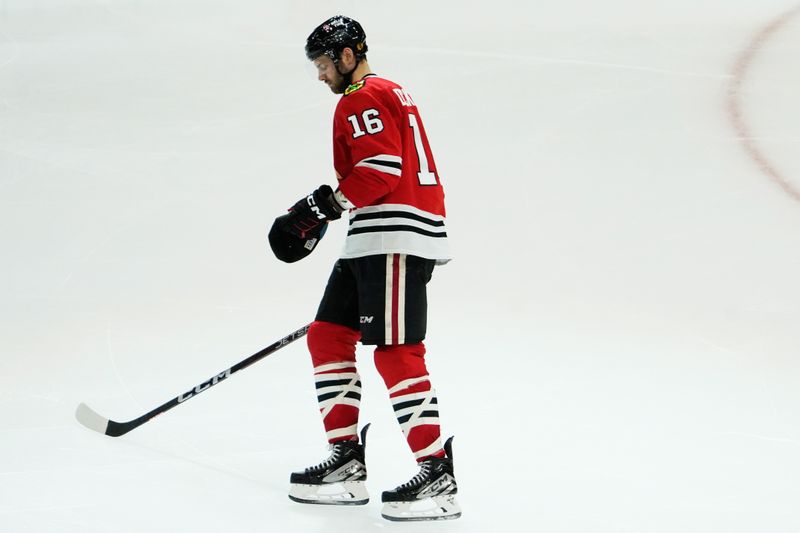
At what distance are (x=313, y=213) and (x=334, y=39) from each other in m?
0.40

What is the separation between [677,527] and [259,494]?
0.94m

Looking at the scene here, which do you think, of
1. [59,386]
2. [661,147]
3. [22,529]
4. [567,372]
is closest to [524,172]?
[661,147]

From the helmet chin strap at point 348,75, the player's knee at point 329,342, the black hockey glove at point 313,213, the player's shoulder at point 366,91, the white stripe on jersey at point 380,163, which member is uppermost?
the helmet chin strap at point 348,75

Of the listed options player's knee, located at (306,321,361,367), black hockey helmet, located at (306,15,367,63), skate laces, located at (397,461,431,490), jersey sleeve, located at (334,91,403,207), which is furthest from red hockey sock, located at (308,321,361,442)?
black hockey helmet, located at (306,15,367,63)

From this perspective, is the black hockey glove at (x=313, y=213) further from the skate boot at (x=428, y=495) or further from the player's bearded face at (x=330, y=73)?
the skate boot at (x=428, y=495)

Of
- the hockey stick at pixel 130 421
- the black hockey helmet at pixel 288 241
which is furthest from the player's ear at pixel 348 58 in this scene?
the hockey stick at pixel 130 421

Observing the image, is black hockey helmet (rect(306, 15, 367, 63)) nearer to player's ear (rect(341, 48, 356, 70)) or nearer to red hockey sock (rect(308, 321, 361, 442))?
player's ear (rect(341, 48, 356, 70))

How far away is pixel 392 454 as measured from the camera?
264 cm

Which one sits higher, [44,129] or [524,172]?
[44,129]

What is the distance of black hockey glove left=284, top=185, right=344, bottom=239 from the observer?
2.32 meters

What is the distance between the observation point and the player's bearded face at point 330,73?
2.34 m

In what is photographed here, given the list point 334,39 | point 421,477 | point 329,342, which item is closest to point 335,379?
point 329,342

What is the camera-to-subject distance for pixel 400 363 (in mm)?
2240

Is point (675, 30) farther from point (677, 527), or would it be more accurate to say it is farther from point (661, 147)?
point (677, 527)
